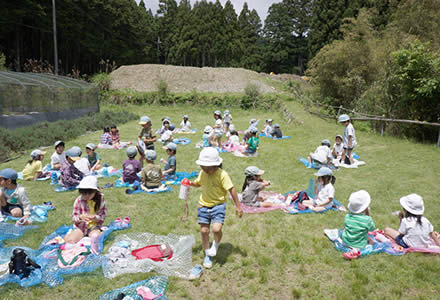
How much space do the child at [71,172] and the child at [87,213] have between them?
3014 millimetres

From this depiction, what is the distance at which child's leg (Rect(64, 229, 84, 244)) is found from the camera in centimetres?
445

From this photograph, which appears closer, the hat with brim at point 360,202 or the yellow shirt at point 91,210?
the hat with brim at point 360,202

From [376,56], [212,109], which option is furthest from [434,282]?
[212,109]

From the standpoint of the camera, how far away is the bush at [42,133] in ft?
35.8

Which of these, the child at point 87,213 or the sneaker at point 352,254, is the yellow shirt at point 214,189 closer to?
the child at point 87,213

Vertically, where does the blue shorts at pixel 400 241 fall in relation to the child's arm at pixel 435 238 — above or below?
below

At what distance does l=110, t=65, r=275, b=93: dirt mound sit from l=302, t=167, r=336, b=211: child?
30.6 meters

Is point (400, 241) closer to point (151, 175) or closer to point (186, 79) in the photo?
point (151, 175)

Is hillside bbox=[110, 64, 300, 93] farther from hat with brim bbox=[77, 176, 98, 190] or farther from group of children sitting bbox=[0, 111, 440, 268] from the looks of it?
hat with brim bbox=[77, 176, 98, 190]

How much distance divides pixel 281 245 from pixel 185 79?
37.0 meters

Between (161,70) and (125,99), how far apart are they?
43.9ft

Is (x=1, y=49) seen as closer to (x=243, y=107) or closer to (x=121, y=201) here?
(x=243, y=107)

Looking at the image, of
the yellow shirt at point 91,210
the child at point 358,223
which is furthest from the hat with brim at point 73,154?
the child at point 358,223

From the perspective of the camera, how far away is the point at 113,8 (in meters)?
46.3
